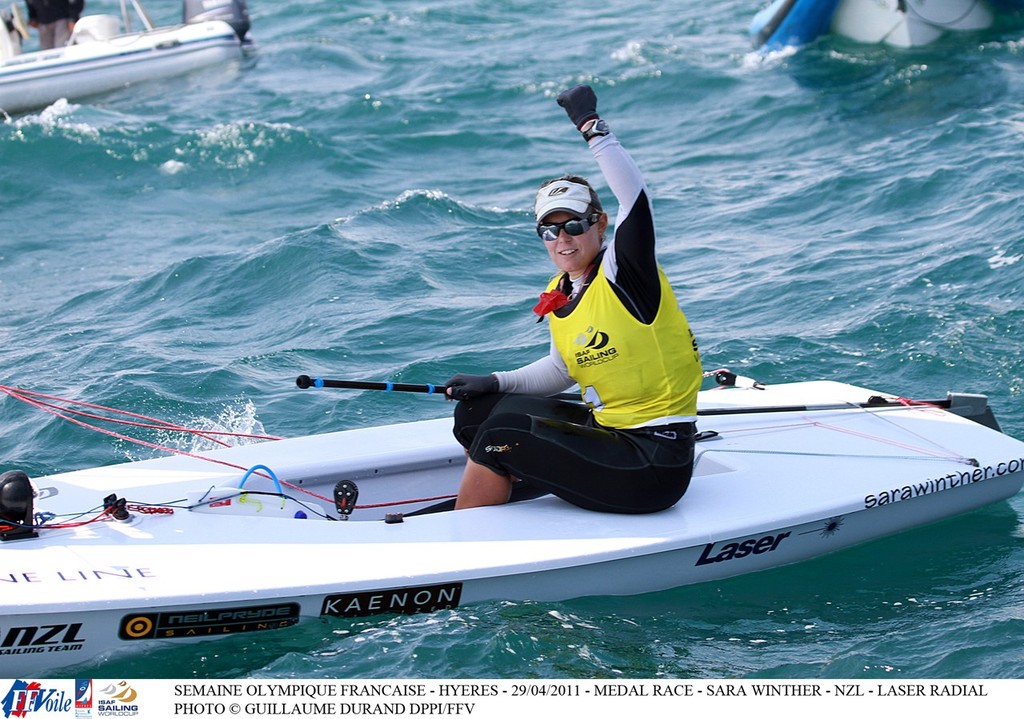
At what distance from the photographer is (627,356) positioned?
388 cm

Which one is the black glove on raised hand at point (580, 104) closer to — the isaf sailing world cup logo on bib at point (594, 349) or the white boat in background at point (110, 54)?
the isaf sailing world cup logo on bib at point (594, 349)

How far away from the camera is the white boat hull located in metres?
12.4

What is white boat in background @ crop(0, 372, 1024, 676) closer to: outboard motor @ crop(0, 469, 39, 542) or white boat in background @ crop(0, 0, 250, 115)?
outboard motor @ crop(0, 469, 39, 542)

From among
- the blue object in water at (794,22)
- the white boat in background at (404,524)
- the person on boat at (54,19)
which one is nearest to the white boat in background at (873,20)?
the blue object in water at (794,22)

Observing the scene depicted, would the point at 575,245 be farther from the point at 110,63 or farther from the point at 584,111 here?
the point at 110,63

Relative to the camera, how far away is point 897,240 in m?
7.67

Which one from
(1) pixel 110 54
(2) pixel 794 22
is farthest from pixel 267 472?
(1) pixel 110 54

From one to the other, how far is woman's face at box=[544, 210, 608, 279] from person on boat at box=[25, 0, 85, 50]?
11345 millimetres

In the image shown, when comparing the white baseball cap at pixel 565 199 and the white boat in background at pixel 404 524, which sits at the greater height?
the white baseball cap at pixel 565 199

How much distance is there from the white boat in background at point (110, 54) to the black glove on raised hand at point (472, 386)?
9579 mm

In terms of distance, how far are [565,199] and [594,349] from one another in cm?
48

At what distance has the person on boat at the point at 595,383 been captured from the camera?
12.5ft
